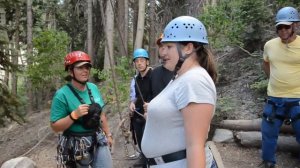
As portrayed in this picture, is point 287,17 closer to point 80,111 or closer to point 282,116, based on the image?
point 282,116

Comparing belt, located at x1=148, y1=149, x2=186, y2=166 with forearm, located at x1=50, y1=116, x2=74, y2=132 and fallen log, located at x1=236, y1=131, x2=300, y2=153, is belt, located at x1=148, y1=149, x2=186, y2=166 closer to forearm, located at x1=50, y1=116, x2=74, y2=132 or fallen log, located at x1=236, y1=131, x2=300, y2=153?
forearm, located at x1=50, y1=116, x2=74, y2=132

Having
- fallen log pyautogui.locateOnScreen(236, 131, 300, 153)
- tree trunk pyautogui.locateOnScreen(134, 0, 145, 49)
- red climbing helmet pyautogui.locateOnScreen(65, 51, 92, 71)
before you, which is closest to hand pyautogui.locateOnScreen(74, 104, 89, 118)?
red climbing helmet pyautogui.locateOnScreen(65, 51, 92, 71)

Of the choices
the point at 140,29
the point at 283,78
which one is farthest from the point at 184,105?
the point at 140,29

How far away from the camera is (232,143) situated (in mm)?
6961

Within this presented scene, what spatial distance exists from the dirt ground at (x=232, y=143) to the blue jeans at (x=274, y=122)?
0.67 m

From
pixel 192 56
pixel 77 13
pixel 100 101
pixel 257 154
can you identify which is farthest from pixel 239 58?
pixel 77 13

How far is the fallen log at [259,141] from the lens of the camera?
242 inches

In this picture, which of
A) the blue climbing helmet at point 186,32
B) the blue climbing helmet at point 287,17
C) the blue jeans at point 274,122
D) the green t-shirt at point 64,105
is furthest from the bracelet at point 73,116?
the blue climbing helmet at point 287,17

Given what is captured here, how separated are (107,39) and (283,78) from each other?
2881 mm

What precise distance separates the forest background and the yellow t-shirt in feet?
6.88

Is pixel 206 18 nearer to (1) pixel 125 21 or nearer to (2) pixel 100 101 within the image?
(2) pixel 100 101

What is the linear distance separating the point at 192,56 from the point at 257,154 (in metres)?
4.74

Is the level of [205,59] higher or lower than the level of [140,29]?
lower

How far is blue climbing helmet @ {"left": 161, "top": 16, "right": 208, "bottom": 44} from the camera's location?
2180mm
